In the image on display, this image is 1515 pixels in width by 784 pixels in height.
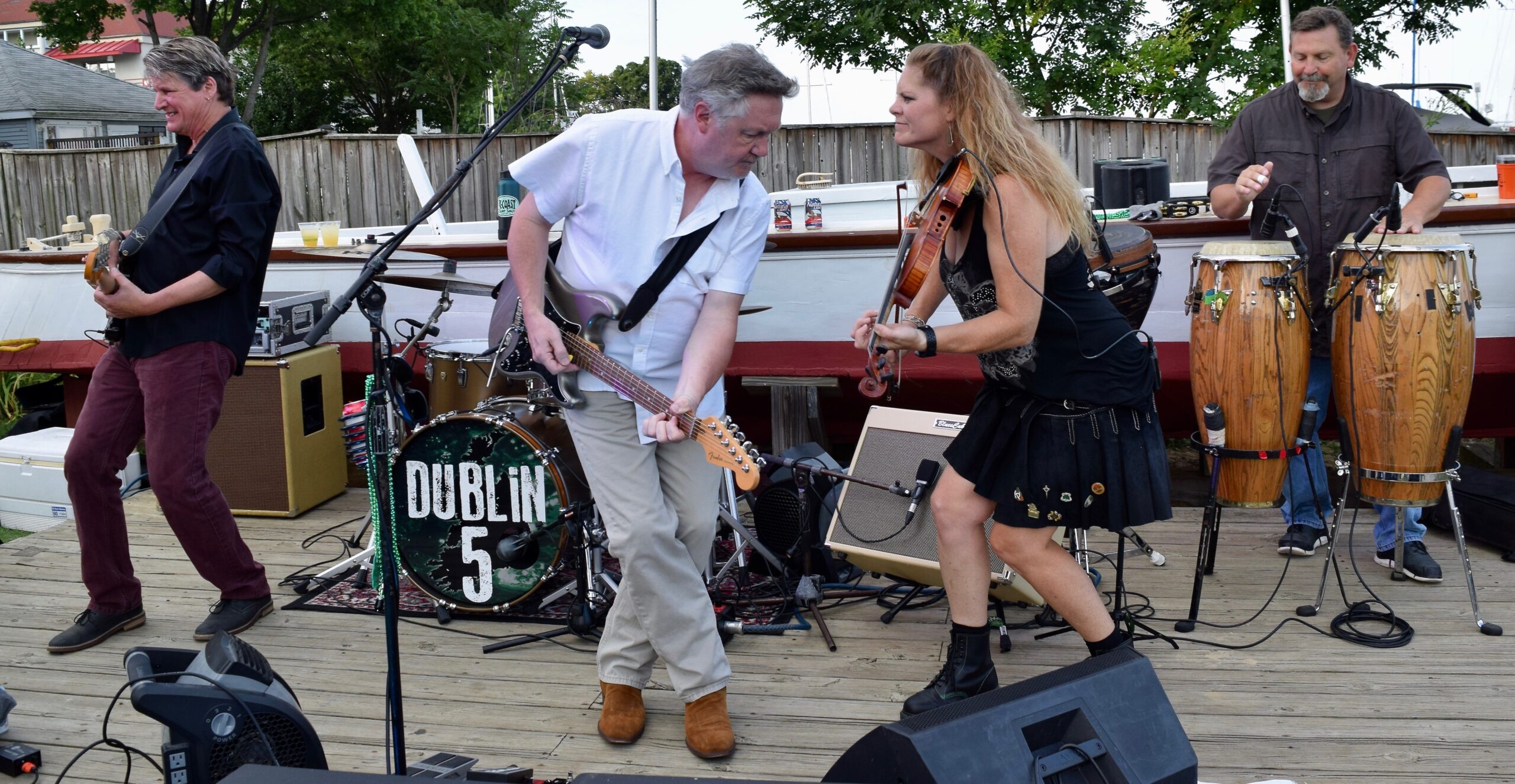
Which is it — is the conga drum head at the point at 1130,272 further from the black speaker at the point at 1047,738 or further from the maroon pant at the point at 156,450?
the maroon pant at the point at 156,450

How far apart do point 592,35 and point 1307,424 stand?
2572 millimetres

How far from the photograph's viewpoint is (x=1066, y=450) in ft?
9.78

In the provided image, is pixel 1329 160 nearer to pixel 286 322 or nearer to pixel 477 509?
pixel 477 509

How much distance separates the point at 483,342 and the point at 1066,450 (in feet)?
8.81

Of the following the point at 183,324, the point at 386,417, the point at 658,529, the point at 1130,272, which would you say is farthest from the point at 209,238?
the point at 1130,272

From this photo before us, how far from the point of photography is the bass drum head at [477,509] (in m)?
4.10

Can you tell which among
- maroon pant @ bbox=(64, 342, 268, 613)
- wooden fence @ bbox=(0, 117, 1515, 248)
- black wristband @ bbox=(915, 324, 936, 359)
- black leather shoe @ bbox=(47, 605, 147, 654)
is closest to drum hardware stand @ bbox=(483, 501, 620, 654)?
maroon pant @ bbox=(64, 342, 268, 613)

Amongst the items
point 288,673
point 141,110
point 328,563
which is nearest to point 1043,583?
point 288,673

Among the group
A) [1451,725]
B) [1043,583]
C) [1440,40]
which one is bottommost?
[1451,725]

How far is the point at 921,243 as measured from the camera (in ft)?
9.37

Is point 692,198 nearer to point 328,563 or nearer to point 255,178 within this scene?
point 255,178

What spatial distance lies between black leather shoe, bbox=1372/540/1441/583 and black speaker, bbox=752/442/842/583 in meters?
2.08

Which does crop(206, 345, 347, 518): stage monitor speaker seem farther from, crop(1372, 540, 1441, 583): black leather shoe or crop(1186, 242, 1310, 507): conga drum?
crop(1372, 540, 1441, 583): black leather shoe

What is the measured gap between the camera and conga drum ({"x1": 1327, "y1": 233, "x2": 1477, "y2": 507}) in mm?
3879
